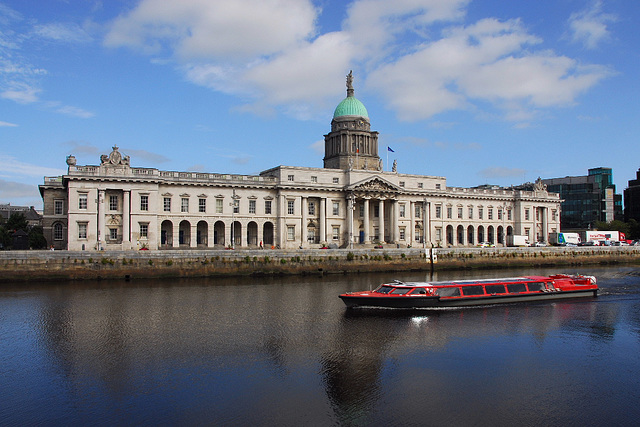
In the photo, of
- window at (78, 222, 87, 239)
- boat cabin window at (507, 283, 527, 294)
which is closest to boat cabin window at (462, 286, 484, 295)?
boat cabin window at (507, 283, 527, 294)

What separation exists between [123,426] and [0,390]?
6571 mm

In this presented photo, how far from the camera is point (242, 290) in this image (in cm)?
4597

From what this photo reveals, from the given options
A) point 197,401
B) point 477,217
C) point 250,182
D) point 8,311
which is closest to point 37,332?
point 8,311

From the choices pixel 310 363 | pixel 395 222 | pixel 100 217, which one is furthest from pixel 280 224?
pixel 310 363

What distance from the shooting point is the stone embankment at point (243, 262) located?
166ft

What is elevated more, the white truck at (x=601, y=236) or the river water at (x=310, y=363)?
the white truck at (x=601, y=236)

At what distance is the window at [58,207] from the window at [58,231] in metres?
1.50

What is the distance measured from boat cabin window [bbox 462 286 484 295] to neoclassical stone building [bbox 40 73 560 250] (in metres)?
36.2

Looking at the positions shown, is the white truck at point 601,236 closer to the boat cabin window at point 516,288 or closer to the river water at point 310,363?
the river water at point 310,363

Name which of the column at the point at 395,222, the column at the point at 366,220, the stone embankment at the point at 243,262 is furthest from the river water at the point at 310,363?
the column at the point at 395,222

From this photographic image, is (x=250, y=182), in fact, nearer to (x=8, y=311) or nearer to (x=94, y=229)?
(x=94, y=229)

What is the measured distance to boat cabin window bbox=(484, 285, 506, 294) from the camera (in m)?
39.1

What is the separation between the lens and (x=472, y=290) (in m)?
38.6

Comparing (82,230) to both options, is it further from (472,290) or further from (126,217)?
(472,290)
